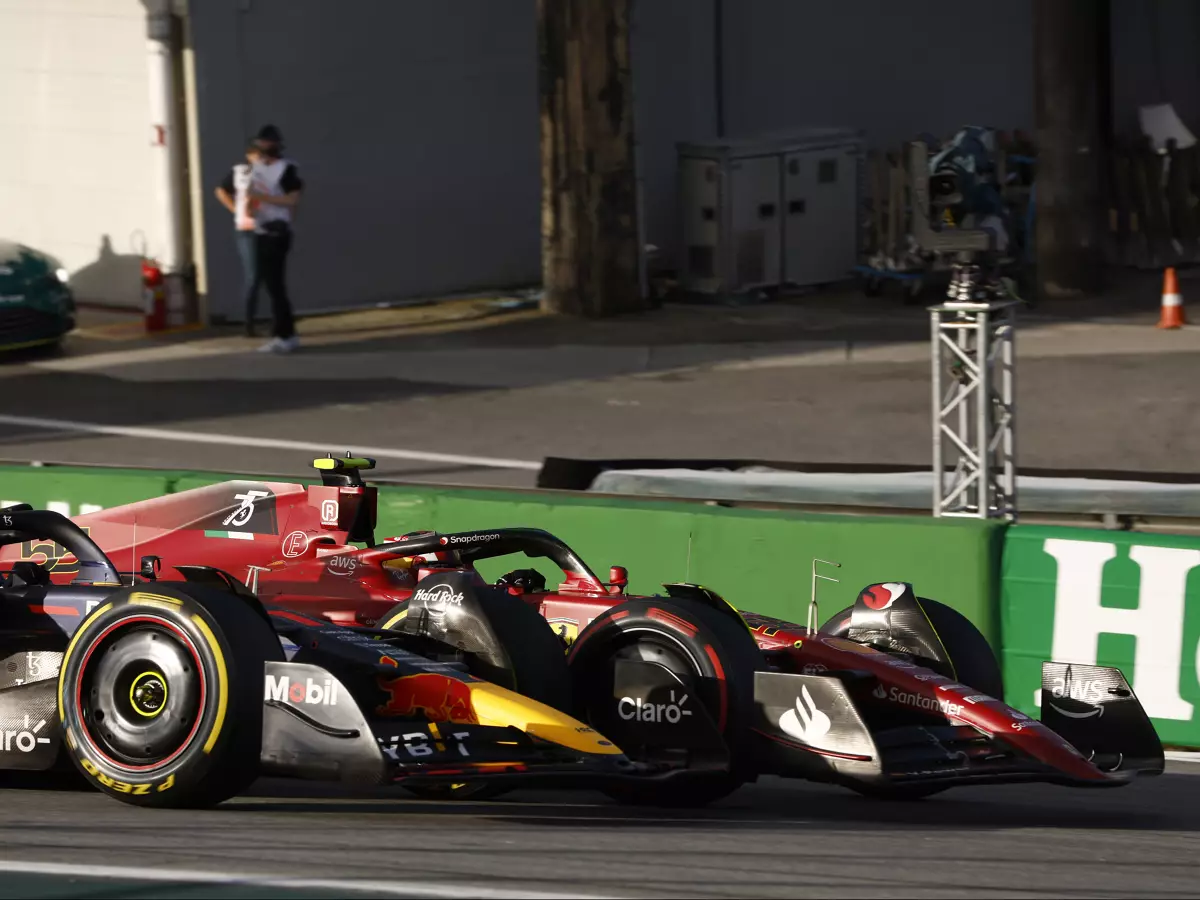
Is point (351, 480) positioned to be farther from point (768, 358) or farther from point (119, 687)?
point (768, 358)

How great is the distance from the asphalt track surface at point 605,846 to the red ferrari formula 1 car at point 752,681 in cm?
21

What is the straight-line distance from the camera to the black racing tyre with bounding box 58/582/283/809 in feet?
→ 22.4

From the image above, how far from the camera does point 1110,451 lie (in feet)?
54.0

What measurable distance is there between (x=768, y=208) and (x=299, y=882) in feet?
A: 60.5

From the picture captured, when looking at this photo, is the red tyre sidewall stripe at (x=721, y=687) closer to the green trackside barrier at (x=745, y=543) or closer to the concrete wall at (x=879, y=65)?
the green trackside barrier at (x=745, y=543)

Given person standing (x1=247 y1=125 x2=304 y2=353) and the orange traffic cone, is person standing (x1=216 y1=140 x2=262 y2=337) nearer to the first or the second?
person standing (x1=247 y1=125 x2=304 y2=353)

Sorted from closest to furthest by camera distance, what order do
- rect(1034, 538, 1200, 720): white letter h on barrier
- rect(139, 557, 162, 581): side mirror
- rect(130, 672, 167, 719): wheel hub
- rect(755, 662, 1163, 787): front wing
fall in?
rect(130, 672, 167, 719): wheel hub → rect(755, 662, 1163, 787): front wing → rect(139, 557, 162, 581): side mirror → rect(1034, 538, 1200, 720): white letter h on barrier

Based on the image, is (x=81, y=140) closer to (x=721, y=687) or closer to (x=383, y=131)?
(x=383, y=131)

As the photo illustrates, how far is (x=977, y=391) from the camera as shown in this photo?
1104 cm

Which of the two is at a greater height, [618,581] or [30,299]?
[30,299]

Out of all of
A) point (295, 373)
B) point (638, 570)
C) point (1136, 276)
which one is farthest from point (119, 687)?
point (1136, 276)

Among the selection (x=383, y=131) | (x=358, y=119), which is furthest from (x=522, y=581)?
(x=383, y=131)

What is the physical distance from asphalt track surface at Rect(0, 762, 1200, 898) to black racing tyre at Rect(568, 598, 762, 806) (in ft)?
0.45

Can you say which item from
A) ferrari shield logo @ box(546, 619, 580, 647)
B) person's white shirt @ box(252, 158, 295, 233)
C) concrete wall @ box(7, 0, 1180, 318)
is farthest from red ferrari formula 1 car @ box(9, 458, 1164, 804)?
concrete wall @ box(7, 0, 1180, 318)
